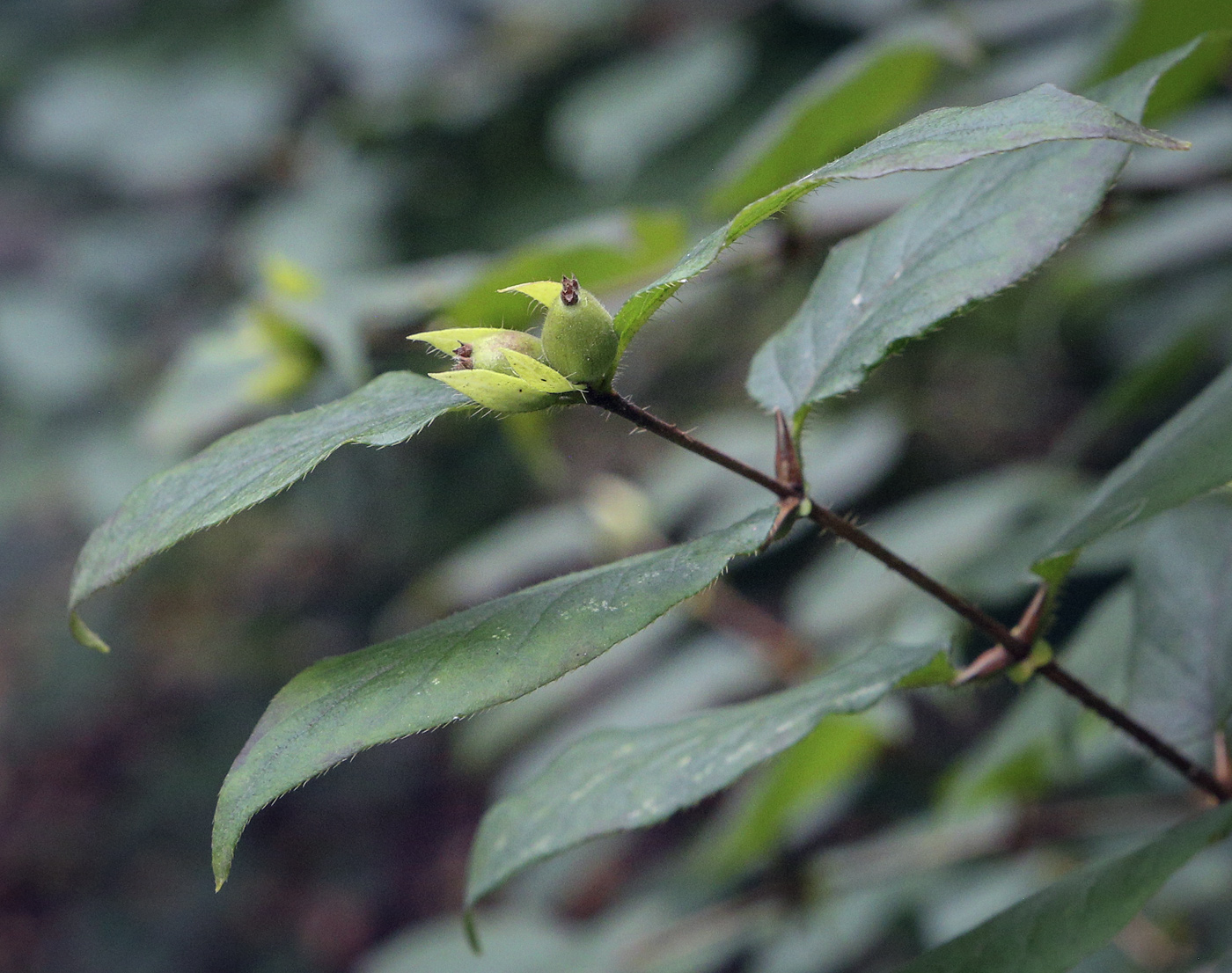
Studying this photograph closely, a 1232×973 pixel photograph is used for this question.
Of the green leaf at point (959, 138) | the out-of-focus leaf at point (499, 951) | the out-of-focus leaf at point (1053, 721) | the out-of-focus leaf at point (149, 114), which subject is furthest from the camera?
the out-of-focus leaf at point (149, 114)

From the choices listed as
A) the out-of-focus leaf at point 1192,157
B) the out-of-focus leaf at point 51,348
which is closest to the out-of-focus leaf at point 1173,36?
the out-of-focus leaf at point 1192,157

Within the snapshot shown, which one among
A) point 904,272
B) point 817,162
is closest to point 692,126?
point 817,162

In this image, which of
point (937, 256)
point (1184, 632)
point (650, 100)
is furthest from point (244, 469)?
point (650, 100)

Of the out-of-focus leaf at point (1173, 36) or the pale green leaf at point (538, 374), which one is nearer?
the pale green leaf at point (538, 374)

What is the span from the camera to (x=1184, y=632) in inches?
29.3

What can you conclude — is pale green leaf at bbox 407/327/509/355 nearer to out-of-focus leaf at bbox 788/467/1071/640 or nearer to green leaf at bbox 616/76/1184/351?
green leaf at bbox 616/76/1184/351

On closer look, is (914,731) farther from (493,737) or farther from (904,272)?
(904,272)

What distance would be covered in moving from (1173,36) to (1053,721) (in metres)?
0.64

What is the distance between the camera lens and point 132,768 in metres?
3.88

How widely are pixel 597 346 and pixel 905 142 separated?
0.53 ft

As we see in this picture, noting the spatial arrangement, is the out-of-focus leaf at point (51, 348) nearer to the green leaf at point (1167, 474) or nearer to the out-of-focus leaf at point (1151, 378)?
the out-of-focus leaf at point (1151, 378)

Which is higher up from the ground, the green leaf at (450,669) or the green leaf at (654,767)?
the green leaf at (450,669)

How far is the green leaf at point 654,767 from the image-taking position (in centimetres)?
52

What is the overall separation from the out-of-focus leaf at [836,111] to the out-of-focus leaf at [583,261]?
0.25 feet
